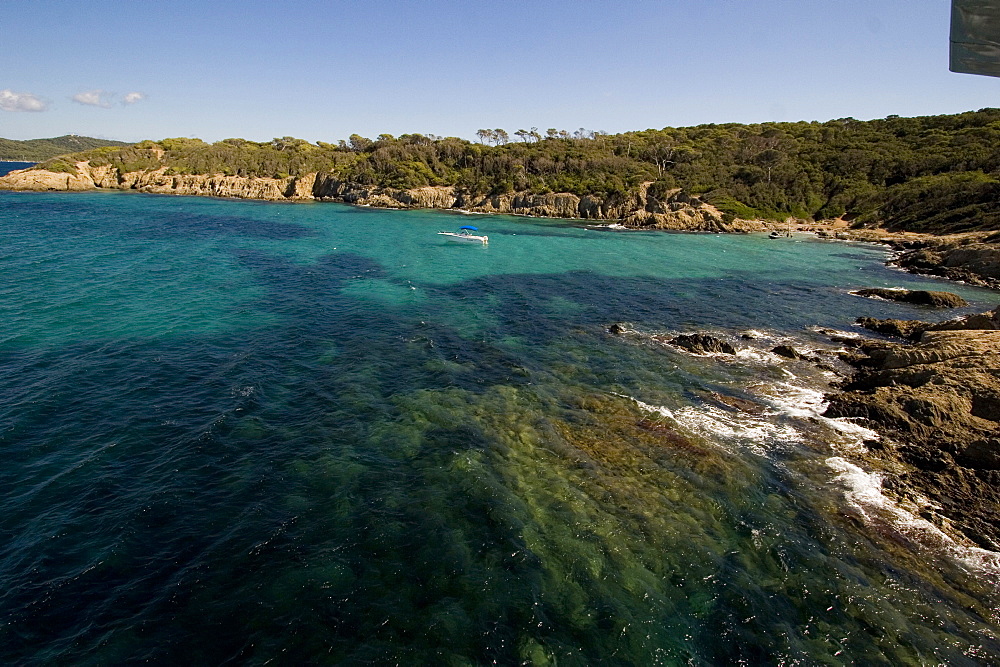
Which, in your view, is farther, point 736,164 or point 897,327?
point 736,164

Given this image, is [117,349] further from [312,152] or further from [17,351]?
[312,152]

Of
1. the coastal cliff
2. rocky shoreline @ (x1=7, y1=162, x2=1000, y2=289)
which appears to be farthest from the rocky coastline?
the coastal cliff

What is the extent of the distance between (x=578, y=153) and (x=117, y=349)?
13751 centimetres

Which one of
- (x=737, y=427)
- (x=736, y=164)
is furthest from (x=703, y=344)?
(x=736, y=164)

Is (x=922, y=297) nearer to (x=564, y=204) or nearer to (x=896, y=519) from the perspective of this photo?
(x=896, y=519)

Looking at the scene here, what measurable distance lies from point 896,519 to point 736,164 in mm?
132591

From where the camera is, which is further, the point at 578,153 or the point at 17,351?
the point at 578,153

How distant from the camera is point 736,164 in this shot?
126000mm

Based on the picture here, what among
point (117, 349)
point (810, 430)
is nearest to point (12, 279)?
point (117, 349)

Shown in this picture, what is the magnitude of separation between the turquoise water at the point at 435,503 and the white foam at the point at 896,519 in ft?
0.37

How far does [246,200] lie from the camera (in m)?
128

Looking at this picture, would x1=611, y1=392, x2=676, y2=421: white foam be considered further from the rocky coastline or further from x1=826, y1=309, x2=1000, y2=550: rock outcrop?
x1=826, y1=309, x2=1000, y2=550: rock outcrop

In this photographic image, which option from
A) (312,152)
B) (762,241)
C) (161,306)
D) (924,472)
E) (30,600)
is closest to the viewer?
(30,600)

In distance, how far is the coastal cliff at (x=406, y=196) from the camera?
101m
